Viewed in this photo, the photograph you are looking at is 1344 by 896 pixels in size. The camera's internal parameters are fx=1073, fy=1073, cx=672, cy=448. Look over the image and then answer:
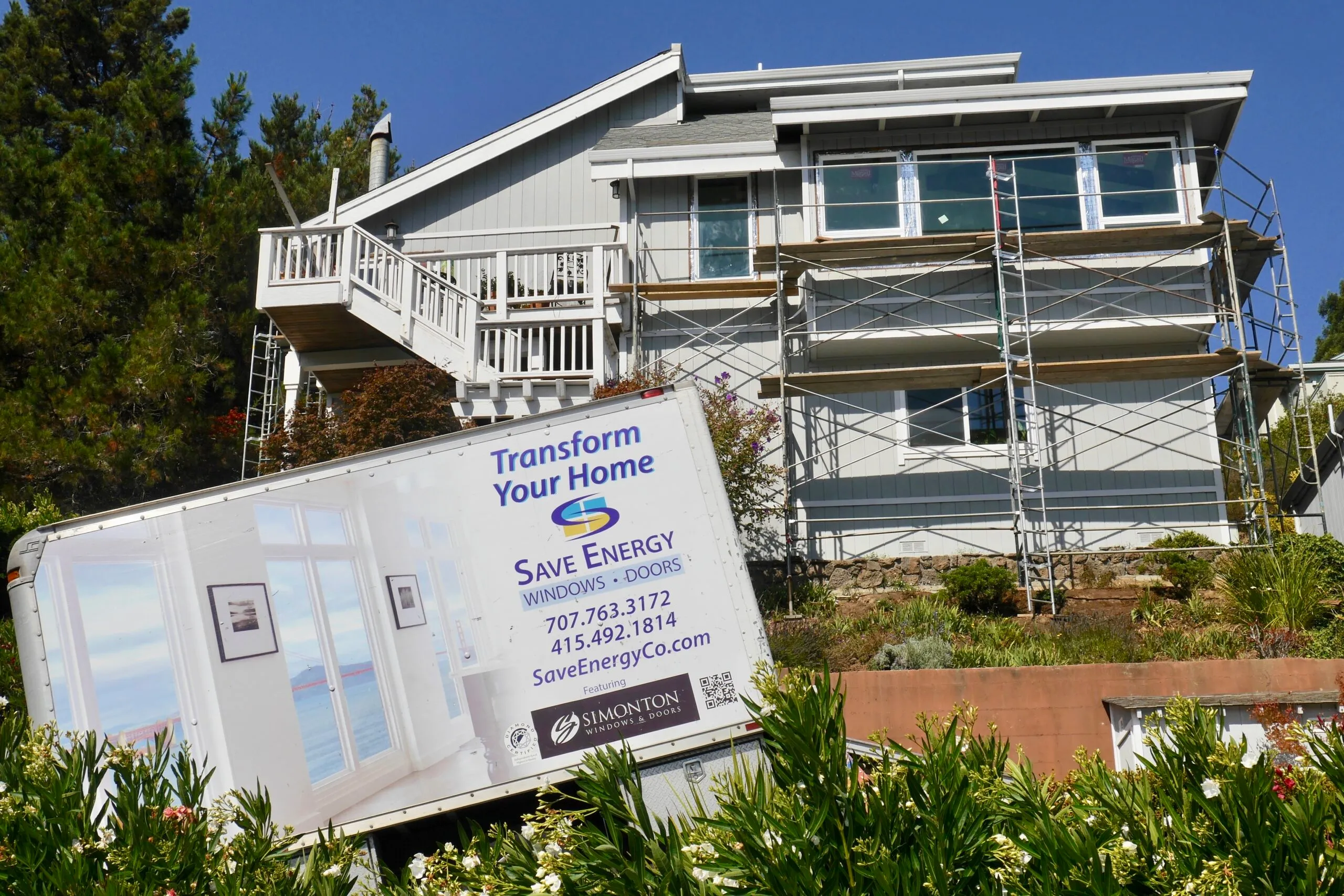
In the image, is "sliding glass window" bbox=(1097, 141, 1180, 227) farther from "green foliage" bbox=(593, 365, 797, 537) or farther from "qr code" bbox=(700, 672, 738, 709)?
"qr code" bbox=(700, 672, 738, 709)

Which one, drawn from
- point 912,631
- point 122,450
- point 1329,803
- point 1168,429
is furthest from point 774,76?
point 1329,803

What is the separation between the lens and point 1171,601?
40.2ft

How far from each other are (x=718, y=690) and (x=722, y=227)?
11351 mm

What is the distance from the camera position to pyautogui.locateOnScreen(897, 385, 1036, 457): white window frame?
14.5 metres

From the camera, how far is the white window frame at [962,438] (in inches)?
571

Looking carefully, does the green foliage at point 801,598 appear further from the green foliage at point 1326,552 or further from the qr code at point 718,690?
the qr code at point 718,690

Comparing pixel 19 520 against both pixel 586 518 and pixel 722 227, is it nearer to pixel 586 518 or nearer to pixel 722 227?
pixel 586 518

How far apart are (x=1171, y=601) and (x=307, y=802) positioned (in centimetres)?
1003

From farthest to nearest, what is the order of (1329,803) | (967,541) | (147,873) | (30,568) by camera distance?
(967,541), (30,568), (147,873), (1329,803)

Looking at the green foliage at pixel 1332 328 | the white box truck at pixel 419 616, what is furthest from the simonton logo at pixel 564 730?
the green foliage at pixel 1332 328

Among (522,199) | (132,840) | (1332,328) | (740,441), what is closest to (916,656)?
(740,441)

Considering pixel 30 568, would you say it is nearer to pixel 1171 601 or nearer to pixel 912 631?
pixel 912 631

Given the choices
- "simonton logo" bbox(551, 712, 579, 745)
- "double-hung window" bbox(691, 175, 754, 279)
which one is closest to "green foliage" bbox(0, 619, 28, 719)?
"simonton logo" bbox(551, 712, 579, 745)

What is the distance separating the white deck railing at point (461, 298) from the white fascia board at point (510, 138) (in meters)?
2.59
